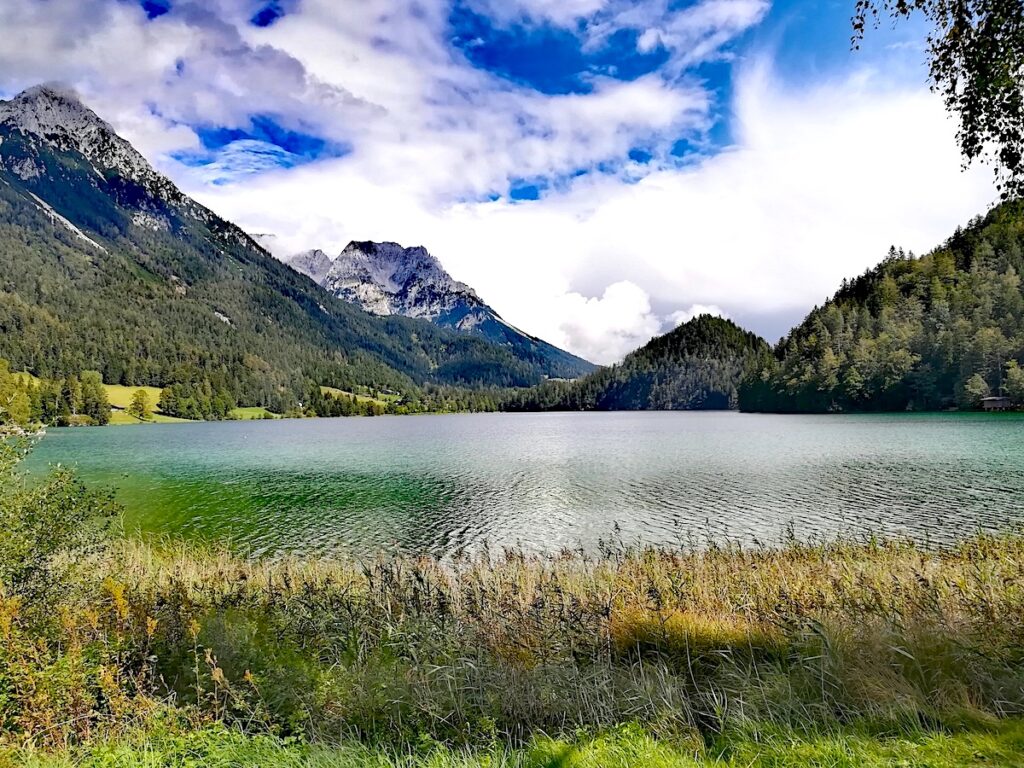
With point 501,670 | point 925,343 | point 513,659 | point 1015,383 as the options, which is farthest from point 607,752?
point 925,343

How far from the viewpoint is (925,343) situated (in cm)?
14000

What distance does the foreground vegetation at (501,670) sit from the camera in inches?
238

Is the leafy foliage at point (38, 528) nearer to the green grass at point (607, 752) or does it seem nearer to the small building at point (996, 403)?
the green grass at point (607, 752)

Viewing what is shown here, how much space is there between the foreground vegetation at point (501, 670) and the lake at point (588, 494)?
39.4 feet

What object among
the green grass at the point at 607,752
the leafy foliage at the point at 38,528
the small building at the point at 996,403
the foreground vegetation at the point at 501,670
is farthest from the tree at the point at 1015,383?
the leafy foliage at the point at 38,528

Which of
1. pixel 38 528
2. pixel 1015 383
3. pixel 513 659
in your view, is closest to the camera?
pixel 513 659

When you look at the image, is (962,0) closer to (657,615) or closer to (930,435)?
(657,615)

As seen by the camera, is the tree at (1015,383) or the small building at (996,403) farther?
the small building at (996,403)

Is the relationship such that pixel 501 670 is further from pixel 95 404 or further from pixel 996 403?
pixel 95 404

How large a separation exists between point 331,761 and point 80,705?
4.30 m

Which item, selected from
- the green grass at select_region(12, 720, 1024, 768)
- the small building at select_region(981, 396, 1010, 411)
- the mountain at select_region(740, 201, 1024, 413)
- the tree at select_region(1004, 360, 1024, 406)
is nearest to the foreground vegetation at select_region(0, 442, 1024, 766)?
the green grass at select_region(12, 720, 1024, 768)

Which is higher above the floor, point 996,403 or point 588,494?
point 996,403

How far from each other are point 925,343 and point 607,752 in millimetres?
169438

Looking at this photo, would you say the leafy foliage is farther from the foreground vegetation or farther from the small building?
the small building
